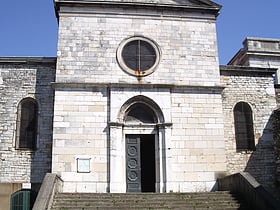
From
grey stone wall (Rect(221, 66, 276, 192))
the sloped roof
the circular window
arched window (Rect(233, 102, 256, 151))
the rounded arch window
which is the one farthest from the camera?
arched window (Rect(233, 102, 256, 151))

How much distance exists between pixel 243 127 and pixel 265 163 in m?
1.69

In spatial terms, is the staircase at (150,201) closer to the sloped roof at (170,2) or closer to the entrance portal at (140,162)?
the entrance portal at (140,162)

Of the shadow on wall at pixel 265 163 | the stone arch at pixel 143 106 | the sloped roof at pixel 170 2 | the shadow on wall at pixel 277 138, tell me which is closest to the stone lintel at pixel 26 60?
the sloped roof at pixel 170 2

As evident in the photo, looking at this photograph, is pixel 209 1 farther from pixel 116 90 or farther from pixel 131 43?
pixel 116 90

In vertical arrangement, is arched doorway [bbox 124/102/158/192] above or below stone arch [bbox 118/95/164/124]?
below

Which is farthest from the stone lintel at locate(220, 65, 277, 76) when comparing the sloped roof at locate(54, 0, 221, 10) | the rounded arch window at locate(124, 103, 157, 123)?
the rounded arch window at locate(124, 103, 157, 123)

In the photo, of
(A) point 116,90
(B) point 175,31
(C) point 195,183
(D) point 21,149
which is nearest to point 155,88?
(A) point 116,90

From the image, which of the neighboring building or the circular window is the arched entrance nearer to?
the neighboring building

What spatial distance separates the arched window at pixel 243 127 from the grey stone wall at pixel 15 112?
7507 millimetres

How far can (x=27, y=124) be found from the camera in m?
14.0

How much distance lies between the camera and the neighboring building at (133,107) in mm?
13344

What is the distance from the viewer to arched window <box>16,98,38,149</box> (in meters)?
13.8

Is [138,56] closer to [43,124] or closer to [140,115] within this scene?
[140,115]

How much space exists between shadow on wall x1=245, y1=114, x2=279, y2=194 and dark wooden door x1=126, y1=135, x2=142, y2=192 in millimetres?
4517
